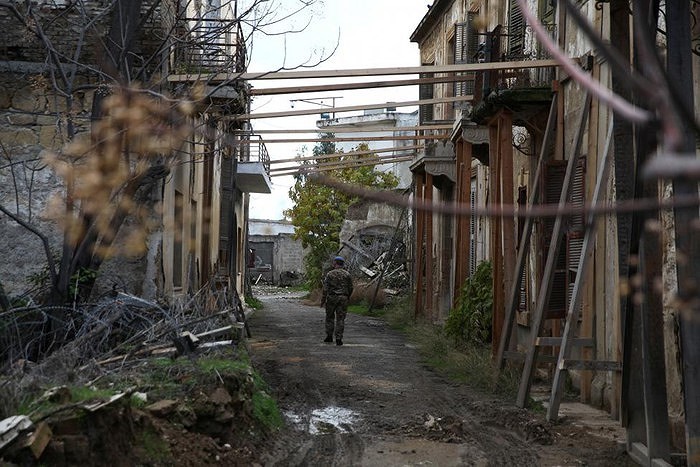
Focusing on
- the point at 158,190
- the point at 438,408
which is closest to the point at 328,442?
the point at 438,408

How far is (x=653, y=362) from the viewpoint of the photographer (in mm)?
7211

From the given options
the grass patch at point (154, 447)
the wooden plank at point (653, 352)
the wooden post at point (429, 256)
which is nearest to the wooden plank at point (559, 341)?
the wooden plank at point (653, 352)

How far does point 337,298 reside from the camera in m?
17.7

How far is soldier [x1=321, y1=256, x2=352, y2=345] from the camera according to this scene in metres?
17.4

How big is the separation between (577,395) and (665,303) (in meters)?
3.24

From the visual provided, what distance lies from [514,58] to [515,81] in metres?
0.43

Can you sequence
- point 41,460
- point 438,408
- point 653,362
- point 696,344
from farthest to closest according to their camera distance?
point 438,408, point 653,362, point 696,344, point 41,460

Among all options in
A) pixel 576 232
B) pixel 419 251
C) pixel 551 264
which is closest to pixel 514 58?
pixel 576 232

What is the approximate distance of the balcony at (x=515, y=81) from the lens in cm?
1273

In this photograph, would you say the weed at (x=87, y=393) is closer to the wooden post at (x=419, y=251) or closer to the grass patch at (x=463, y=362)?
the grass patch at (x=463, y=362)

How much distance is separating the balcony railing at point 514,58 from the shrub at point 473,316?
10.7 ft

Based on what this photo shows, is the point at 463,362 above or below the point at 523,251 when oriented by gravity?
below

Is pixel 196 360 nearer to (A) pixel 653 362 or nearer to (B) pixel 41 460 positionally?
(B) pixel 41 460

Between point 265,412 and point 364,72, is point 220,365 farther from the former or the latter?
point 364,72
